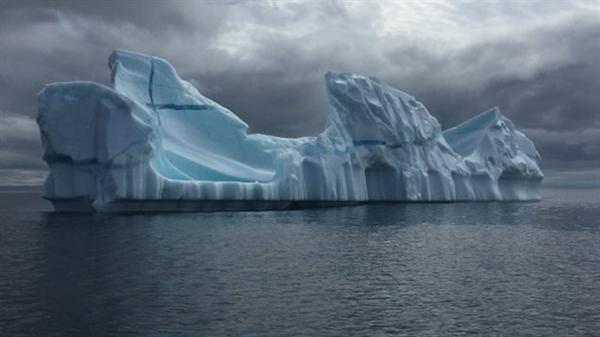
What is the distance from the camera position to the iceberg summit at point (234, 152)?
93.0 ft

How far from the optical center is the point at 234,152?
3488cm

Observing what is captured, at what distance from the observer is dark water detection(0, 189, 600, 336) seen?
428 inches

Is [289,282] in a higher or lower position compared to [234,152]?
lower

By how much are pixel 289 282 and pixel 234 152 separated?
68.6ft

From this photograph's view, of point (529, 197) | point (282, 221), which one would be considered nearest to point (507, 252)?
point (282, 221)

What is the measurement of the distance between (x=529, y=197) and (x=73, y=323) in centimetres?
4992

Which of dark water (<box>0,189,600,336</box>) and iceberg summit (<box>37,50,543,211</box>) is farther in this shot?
iceberg summit (<box>37,50,543,211</box>)

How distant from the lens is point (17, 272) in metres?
15.1

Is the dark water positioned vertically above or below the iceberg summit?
below

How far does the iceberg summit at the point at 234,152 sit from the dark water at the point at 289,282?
383cm

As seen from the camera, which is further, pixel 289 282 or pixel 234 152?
pixel 234 152

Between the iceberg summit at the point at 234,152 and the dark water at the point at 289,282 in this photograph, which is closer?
the dark water at the point at 289,282

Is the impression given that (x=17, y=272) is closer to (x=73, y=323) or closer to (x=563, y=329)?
(x=73, y=323)

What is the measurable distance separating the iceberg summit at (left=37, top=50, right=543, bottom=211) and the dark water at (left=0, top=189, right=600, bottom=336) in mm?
3827
